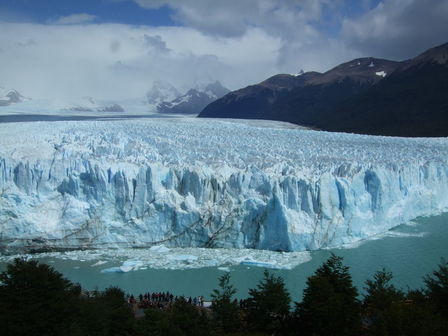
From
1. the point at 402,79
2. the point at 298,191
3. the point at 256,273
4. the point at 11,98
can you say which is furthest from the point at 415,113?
the point at 11,98

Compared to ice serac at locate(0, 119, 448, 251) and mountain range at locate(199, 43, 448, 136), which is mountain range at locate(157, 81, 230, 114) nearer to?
mountain range at locate(199, 43, 448, 136)

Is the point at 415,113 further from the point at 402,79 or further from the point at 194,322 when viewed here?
the point at 194,322

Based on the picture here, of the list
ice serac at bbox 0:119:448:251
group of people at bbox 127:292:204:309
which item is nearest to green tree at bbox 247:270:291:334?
group of people at bbox 127:292:204:309

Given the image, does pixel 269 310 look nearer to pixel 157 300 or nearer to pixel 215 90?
pixel 157 300

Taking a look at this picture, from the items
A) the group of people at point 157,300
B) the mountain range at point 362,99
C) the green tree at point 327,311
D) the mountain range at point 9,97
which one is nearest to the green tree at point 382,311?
the green tree at point 327,311

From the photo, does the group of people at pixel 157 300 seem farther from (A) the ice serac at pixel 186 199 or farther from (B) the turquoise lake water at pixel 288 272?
(A) the ice serac at pixel 186 199

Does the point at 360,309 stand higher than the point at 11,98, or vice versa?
the point at 11,98
